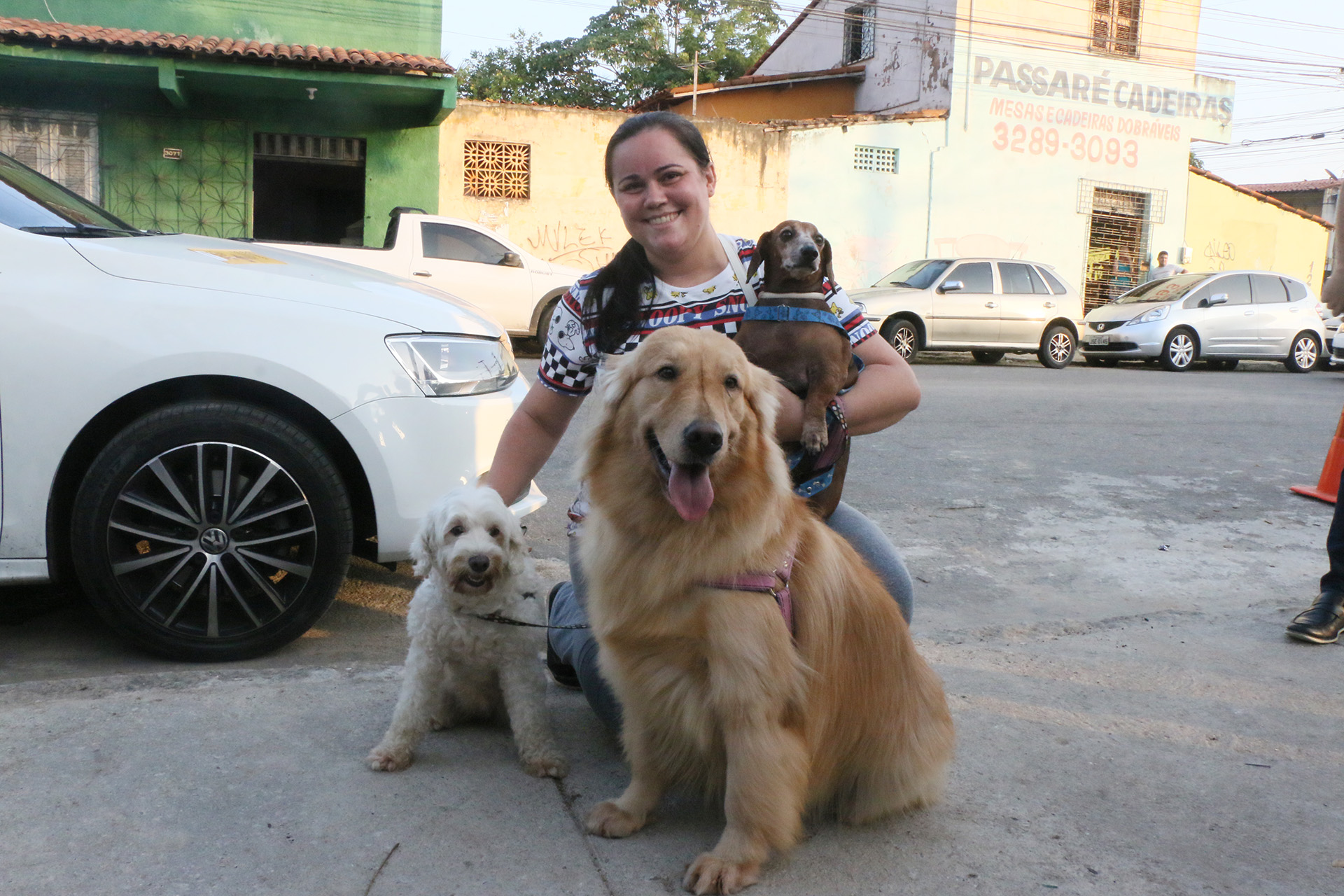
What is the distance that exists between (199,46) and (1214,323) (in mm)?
16711

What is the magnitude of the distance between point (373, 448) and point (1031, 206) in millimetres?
22138

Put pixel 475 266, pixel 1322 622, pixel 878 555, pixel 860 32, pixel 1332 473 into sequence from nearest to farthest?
1. pixel 878 555
2. pixel 1322 622
3. pixel 1332 473
4. pixel 475 266
5. pixel 860 32

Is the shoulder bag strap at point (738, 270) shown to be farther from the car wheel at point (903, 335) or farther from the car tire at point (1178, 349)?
the car tire at point (1178, 349)

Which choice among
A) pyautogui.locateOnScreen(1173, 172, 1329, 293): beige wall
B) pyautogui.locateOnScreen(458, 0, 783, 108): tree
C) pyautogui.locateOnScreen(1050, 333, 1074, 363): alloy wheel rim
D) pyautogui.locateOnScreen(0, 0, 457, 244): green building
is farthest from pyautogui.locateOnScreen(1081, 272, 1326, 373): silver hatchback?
pyautogui.locateOnScreen(458, 0, 783, 108): tree

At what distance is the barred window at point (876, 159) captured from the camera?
69.1 feet

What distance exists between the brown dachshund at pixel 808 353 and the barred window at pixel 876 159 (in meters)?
19.2

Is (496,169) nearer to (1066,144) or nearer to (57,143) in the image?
(57,143)

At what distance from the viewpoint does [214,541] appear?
3.26 meters

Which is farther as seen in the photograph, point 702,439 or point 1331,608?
point 1331,608

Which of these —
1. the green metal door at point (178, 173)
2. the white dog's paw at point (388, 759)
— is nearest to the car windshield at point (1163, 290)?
the green metal door at point (178, 173)

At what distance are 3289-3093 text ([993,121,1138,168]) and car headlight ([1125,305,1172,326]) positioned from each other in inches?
261

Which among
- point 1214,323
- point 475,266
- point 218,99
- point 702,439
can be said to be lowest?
point 702,439

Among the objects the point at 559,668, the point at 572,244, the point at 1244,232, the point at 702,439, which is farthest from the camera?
the point at 1244,232

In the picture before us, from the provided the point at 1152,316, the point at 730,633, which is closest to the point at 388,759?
the point at 730,633
